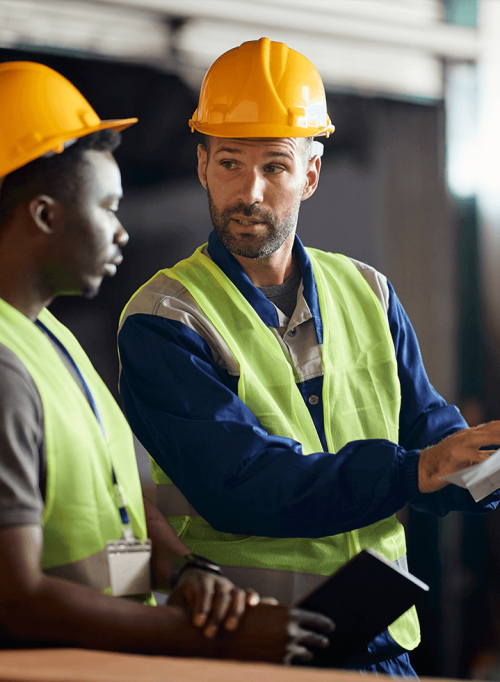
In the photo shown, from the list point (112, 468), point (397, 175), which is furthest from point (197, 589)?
point (397, 175)

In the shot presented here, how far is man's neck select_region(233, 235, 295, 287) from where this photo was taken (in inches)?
69.0

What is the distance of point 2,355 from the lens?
1041 millimetres

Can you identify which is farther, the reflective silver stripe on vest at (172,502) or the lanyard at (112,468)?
the reflective silver stripe on vest at (172,502)

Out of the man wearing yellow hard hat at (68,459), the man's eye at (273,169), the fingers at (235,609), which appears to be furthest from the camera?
the man's eye at (273,169)

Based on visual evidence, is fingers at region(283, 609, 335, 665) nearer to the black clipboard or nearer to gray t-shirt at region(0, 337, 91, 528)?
the black clipboard

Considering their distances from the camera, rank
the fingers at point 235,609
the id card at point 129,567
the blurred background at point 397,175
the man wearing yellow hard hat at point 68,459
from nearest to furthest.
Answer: the man wearing yellow hard hat at point 68,459 → the fingers at point 235,609 → the id card at point 129,567 → the blurred background at point 397,175

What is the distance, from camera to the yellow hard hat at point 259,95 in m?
1.61

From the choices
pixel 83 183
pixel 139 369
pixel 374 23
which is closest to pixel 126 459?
pixel 139 369

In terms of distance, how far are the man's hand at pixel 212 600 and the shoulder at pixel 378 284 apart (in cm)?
90

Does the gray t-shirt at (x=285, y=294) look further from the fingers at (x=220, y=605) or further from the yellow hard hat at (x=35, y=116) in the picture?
the fingers at (x=220, y=605)

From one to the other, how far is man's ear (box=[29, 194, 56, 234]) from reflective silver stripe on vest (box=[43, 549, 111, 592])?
54cm

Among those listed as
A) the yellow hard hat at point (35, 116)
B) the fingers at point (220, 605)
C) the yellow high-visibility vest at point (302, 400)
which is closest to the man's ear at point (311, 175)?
the yellow high-visibility vest at point (302, 400)

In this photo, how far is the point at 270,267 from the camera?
177cm

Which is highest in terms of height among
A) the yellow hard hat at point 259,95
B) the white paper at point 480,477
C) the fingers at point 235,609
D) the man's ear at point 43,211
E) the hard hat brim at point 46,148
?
the yellow hard hat at point 259,95
